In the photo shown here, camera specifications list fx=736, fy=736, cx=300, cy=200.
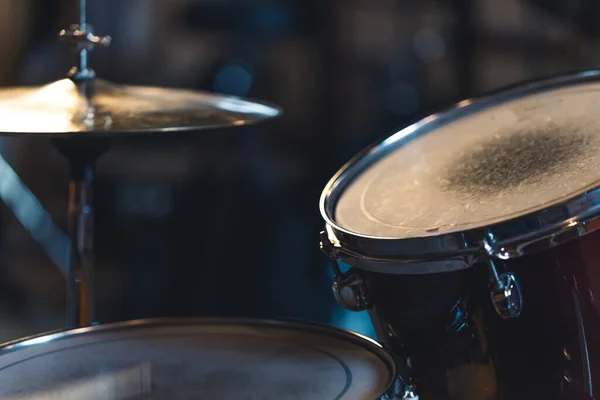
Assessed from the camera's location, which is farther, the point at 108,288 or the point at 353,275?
the point at 108,288

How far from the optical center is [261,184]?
8.04ft

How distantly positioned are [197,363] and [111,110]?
0.36m

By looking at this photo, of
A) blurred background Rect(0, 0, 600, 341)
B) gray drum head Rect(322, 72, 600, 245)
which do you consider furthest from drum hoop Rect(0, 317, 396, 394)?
blurred background Rect(0, 0, 600, 341)

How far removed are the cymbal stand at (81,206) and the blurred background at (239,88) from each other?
1.24 m

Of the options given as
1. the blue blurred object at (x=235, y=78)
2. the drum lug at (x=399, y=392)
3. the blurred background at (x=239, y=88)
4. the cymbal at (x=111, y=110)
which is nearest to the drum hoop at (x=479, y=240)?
the drum lug at (x=399, y=392)

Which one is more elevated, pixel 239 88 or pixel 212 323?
pixel 239 88

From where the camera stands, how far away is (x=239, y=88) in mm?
2439

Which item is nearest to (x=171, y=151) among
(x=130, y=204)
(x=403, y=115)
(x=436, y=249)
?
(x=130, y=204)

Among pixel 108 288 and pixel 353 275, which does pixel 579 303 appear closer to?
pixel 353 275

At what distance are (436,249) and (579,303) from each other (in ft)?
0.46

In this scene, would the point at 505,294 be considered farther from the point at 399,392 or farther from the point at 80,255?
the point at 80,255

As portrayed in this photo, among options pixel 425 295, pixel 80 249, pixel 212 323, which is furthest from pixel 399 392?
pixel 80 249

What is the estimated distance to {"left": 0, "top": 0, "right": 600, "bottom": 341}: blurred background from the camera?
239 centimetres

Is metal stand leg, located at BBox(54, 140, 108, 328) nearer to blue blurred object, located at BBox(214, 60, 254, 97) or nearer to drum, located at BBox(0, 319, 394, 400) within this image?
drum, located at BBox(0, 319, 394, 400)
